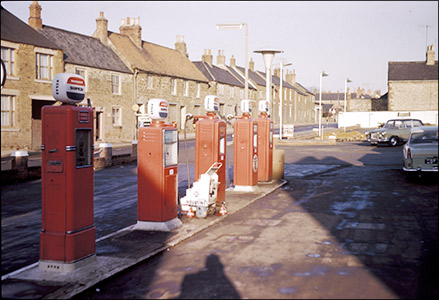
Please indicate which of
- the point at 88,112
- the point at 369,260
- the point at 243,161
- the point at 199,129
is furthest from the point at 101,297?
the point at 243,161

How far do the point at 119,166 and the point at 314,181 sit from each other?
917cm

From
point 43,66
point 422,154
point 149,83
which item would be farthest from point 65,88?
point 149,83

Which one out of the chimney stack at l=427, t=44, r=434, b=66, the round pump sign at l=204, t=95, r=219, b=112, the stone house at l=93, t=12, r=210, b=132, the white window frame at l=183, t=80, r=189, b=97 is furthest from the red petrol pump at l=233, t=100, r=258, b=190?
the chimney stack at l=427, t=44, r=434, b=66

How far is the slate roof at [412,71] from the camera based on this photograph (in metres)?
66.5

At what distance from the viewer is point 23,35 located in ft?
97.3

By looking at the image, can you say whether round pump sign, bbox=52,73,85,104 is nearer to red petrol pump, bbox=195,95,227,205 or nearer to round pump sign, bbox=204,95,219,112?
red petrol pump, bbox=195,95,227,205

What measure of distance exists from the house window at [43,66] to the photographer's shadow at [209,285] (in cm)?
2663

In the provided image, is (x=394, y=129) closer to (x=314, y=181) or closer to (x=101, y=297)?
(x=314, y=181)

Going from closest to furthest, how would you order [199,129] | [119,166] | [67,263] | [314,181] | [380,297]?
[380,297], [67,263], [199,129], [314,181], [119,166]

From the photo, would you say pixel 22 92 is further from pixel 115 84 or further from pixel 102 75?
pixel 115 84

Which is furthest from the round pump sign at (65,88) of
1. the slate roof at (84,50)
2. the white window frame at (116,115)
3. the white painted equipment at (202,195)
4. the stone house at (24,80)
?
the white window frame at (116,115)

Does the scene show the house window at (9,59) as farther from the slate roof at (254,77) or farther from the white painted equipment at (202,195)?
the slate roof at (254,77)

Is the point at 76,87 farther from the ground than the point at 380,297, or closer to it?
farther from the ground

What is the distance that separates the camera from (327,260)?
6812 mm
